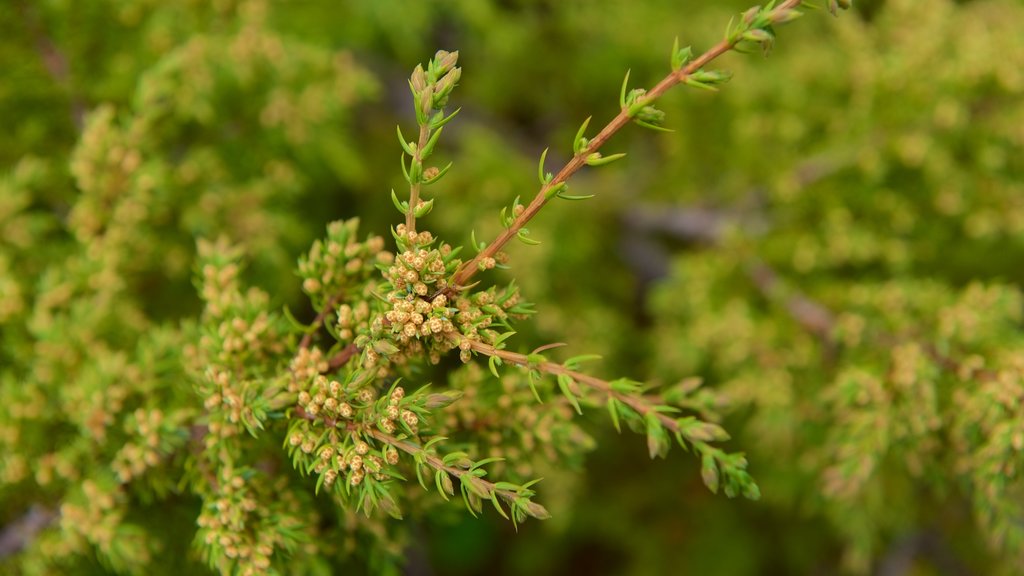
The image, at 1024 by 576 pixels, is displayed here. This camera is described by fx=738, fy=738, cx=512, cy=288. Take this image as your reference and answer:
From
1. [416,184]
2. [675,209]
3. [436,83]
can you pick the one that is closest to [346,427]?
[416,184]

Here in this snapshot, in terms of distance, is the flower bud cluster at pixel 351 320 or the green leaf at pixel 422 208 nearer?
the green leaf at pixel 422 208

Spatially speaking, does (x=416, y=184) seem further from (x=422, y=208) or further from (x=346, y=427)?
(x=346, y=427)

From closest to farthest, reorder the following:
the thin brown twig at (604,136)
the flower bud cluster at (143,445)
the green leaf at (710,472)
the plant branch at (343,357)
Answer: the thin brown twig at (604,136) < the green leaf at (710,472) < the plant branch at (343,357) < the flower bud cluster at (143,445)

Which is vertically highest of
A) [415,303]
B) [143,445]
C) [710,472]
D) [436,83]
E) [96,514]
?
[436,83]

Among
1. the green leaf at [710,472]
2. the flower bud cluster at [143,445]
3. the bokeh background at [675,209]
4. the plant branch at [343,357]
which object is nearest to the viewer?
the green leaf at [710,472]

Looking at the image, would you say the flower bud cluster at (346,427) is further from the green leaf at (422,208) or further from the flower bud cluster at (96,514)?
the flower bud cluster at (96,514)

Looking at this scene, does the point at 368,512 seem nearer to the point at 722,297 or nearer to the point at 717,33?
the point at 722,297

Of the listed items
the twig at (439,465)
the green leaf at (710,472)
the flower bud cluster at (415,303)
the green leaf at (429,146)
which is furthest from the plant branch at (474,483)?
the green leaf at (429,146)
